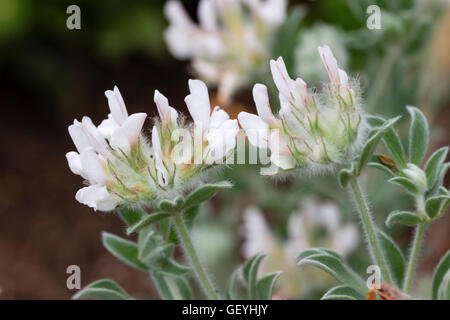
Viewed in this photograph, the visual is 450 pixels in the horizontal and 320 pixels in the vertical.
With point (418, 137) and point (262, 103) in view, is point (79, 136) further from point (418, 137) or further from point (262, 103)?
point (418, 137)

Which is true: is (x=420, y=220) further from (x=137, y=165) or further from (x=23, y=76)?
(x=23, y=76)

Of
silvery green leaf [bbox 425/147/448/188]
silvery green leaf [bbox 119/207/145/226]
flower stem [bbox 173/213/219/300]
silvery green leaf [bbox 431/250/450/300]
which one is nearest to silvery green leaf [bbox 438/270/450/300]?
silvery green leaf [bbox 431/250/450/300]

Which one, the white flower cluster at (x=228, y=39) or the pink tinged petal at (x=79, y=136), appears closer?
the pink tinged petal at (x=79, y=136)

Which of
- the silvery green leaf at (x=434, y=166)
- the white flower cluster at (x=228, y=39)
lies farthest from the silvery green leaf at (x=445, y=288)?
the white flower cluster at (x=228, y=39)

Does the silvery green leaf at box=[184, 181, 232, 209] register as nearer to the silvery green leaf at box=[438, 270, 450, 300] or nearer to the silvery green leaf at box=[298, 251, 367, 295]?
the silvery green leaf at box=[298, 251, 367, 295]

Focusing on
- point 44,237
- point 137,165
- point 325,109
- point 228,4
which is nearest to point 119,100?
point 137,165

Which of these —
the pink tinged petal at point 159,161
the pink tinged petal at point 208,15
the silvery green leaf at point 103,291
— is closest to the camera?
the pink tinged petal at point 159,161

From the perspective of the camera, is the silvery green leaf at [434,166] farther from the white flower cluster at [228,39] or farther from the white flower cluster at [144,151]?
the white flower cluster at [228,39]
